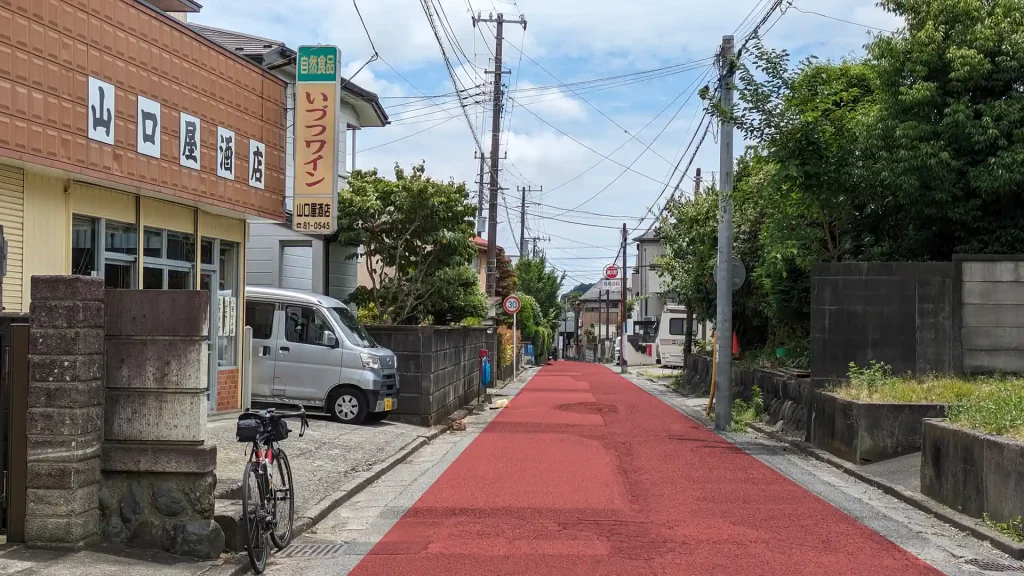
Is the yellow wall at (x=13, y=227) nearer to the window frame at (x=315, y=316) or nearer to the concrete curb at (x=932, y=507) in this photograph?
the window frame at (x=315, y=316)

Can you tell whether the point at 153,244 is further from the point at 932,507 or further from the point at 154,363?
the point at 932,507

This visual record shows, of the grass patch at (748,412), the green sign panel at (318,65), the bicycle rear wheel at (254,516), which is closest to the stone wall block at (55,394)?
the bicycle rear wheel at (254,516)

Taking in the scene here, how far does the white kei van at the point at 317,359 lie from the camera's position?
1652 centimetres

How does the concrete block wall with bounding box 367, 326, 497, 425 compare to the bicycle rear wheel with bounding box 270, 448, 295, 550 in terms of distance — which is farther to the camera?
the concrete block wall with bounding box 367, 326, 497, 425

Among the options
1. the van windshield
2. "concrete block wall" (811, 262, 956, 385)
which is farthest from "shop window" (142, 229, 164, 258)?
"concrete block wall" (811, 262, 956, 385)

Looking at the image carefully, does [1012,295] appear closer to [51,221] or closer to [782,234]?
[782,234]

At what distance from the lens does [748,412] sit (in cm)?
1975

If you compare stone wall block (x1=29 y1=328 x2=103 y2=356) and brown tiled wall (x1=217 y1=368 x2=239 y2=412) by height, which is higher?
stone wall block (x1=29 y1=328 x2=103 y2=356)

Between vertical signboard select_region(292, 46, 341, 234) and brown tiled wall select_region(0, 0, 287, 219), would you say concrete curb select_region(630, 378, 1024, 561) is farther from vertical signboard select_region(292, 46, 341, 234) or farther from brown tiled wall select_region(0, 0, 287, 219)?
brown tiled wall select_region(0, 0, 287, 219)

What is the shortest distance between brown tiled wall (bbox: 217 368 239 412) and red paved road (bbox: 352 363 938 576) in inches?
162

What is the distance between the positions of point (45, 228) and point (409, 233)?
10.7m

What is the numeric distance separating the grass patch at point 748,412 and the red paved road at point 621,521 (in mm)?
3219

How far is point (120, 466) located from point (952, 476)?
7439 mm

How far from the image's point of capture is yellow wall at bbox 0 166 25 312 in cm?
1073
